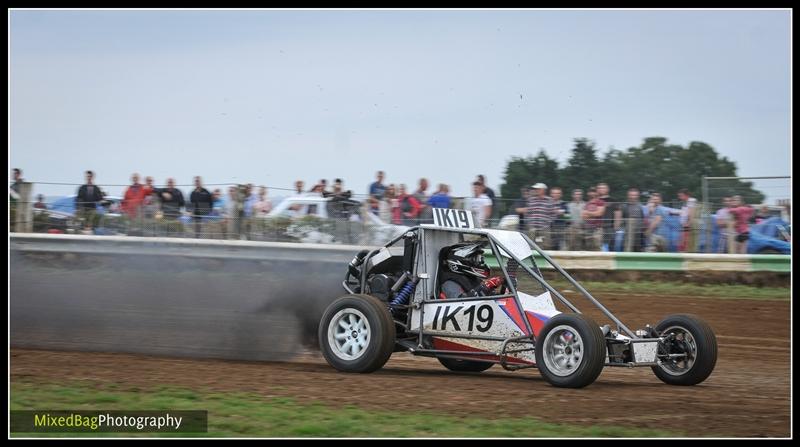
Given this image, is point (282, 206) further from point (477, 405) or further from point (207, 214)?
point (477, 405)

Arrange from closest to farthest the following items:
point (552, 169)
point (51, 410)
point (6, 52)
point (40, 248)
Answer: point (51, 410)
point (6, 52)
point (40, 248)
point (552, 169)

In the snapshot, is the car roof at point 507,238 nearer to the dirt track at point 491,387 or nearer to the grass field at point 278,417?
the dirt track at point 491,387

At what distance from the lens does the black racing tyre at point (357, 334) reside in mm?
8391

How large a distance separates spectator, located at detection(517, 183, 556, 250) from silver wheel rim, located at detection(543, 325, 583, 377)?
689 cm

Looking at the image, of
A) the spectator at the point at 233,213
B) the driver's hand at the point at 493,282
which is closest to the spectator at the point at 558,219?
the spectator at the point at 233,213

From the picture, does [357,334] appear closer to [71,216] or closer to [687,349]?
[687,349]

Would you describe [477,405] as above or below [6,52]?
below

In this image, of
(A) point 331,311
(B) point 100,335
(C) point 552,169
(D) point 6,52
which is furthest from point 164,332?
(C) point 552,169

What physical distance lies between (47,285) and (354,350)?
3964 millimetres

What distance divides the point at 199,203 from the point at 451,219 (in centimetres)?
648

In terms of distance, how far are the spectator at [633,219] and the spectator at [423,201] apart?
9.40 feet

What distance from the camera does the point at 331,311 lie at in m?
8.77
